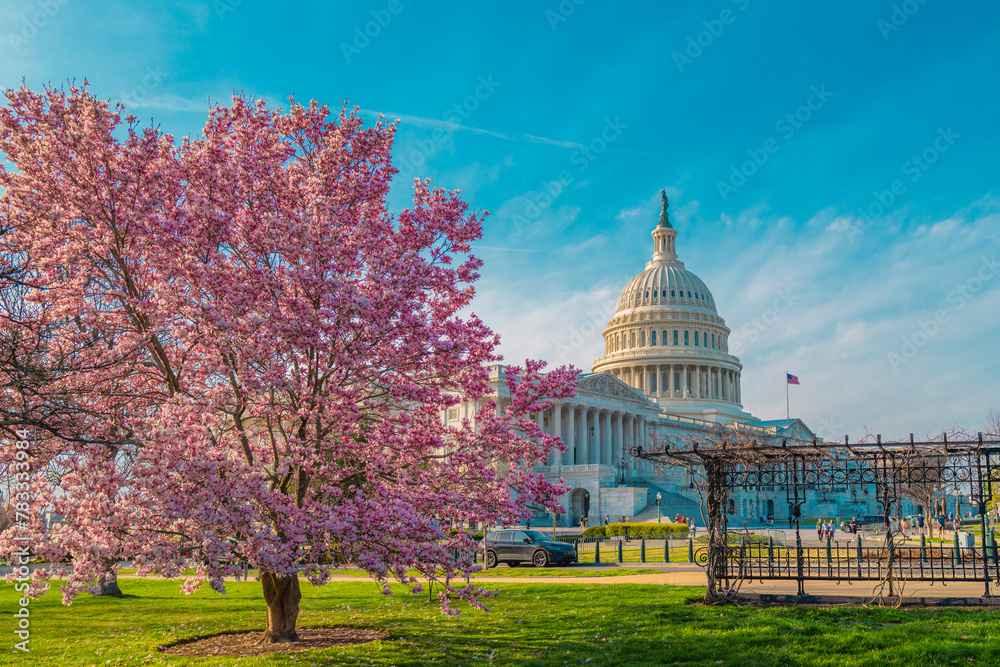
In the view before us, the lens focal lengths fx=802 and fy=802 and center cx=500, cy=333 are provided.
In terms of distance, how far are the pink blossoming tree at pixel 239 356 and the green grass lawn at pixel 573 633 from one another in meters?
1.80

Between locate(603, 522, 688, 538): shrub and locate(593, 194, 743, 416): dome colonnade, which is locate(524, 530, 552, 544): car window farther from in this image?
locate(593, 194, 743, 416): dome colonnade

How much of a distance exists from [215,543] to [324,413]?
8.63 ft

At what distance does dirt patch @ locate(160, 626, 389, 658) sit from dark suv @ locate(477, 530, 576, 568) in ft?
62.2

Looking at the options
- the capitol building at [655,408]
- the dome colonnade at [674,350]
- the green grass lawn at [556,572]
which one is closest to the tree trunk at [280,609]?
the green grass lawn at [556,572]

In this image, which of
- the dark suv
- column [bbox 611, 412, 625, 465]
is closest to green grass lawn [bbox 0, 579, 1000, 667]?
the dark suv

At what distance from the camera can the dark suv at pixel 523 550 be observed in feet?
117

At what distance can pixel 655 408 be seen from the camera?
112 m

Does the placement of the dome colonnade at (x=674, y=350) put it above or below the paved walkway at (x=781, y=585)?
above

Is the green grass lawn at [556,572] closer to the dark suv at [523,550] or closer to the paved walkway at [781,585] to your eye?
the paved walkway at [781,585]

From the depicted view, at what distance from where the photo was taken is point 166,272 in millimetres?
12805

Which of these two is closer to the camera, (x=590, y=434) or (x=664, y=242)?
(x=590, y=434)

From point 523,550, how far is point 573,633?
826 inches

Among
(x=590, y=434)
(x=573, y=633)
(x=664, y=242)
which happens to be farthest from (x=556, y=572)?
(x=664, y=242)

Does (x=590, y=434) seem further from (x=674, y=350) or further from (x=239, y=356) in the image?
(x=239, y=356)
